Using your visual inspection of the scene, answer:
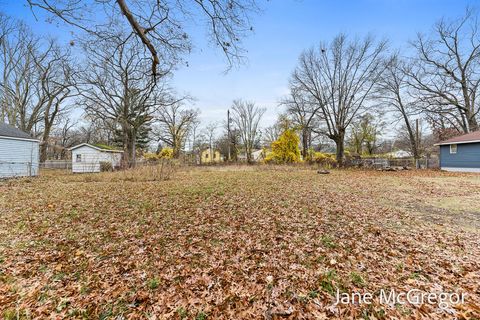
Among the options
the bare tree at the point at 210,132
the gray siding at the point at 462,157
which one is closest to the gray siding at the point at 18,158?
the gray siding at the point at 462,157

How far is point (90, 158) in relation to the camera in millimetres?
20016

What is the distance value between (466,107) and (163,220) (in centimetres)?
2732

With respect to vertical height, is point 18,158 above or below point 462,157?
above

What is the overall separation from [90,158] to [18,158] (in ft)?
23.7

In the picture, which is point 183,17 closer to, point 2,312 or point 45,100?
point 2,312

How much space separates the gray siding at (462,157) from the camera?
15539mm

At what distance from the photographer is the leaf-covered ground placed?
2154mm

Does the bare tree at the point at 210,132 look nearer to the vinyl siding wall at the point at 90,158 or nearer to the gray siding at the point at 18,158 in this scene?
the vinyl siding wall at the point at 90,158

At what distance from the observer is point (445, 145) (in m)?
17.6

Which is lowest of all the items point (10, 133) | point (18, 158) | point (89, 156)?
point (18, 158)

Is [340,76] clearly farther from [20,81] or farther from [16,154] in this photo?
[20,81]

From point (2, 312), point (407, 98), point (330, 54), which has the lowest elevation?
point (2, 312)

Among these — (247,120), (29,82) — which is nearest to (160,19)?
(29,82)

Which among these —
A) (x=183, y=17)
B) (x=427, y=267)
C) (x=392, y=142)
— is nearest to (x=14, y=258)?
(x=183, y=17)
